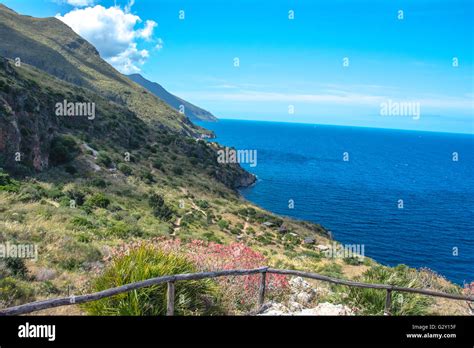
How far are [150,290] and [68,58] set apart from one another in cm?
14329

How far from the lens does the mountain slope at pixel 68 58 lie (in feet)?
359

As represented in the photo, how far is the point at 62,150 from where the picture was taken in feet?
117

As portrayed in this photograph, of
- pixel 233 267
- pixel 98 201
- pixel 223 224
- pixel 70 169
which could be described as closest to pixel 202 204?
pixel 223 224

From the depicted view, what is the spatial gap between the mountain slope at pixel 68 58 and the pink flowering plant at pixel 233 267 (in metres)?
110

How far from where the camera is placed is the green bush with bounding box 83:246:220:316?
6395 mm

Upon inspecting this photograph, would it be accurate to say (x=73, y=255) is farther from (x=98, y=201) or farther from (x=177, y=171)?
(x=177, y=171)

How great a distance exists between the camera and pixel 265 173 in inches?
3957

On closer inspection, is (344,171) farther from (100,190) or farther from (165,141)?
(100,190)

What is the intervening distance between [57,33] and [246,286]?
16892 cm

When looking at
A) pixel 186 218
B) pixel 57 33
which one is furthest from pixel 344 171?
pixel 57 33

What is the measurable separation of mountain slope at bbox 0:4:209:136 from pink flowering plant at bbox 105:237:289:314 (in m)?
110

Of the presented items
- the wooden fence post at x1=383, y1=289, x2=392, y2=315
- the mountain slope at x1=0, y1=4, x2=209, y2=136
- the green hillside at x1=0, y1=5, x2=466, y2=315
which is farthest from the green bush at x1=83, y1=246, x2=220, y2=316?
the mountain slope at x1=0, y1=4, x2=209, y2=136

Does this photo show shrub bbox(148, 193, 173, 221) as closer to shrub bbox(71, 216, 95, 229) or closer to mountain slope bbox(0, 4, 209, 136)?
shrub bbox(71, 216, 95, 229)

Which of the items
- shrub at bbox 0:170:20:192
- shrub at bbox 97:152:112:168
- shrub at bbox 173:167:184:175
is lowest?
shrub at bbox 0:170:20:192
